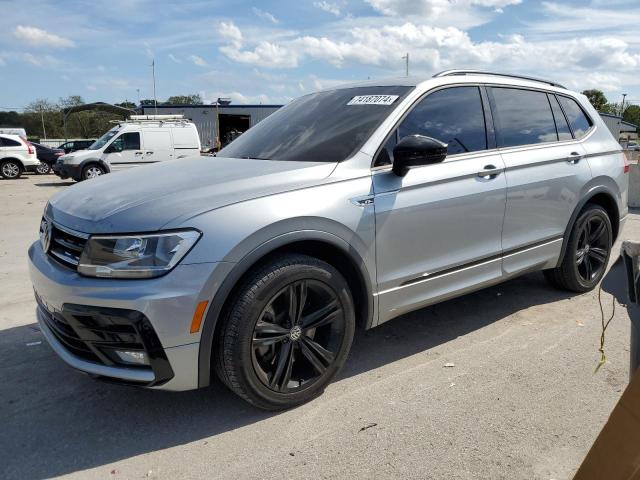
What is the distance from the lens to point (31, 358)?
3.59m

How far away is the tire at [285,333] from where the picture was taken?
2.62 metres

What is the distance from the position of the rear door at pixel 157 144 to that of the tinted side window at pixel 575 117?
612 inches

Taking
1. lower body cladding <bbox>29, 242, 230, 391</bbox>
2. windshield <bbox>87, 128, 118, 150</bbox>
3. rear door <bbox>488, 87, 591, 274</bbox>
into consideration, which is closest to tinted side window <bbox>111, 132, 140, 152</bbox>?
windshield <bbox>87, 128, 118, 150</bbox>

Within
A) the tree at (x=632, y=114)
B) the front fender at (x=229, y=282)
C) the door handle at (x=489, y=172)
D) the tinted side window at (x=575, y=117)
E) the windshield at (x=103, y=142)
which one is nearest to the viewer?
the front fender at (x=229, y=282)

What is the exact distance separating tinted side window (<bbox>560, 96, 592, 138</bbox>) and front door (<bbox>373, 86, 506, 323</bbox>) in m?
1.25

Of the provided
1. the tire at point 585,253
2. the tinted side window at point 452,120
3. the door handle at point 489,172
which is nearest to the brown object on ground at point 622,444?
the tinted side window at point 452,120

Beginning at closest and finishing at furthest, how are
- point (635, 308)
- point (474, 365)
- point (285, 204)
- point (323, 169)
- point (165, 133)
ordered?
point (635, 308), point (285, 204), point (323, 169), point (474, 365), point (165, 133)

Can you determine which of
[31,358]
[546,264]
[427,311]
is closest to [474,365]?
[427,311]

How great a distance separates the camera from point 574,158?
4363 mm

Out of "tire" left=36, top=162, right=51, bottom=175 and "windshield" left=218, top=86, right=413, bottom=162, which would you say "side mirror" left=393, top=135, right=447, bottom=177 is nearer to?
"windshield" left=218, top=86, right=413, bottom=162

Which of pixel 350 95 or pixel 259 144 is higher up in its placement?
pixel 350 95

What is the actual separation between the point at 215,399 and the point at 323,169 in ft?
4.86

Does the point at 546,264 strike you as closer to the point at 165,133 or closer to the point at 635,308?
the point at 635,308

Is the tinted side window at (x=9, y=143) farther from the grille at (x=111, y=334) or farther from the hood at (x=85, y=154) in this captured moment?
the grille at (x=111, y=334)
